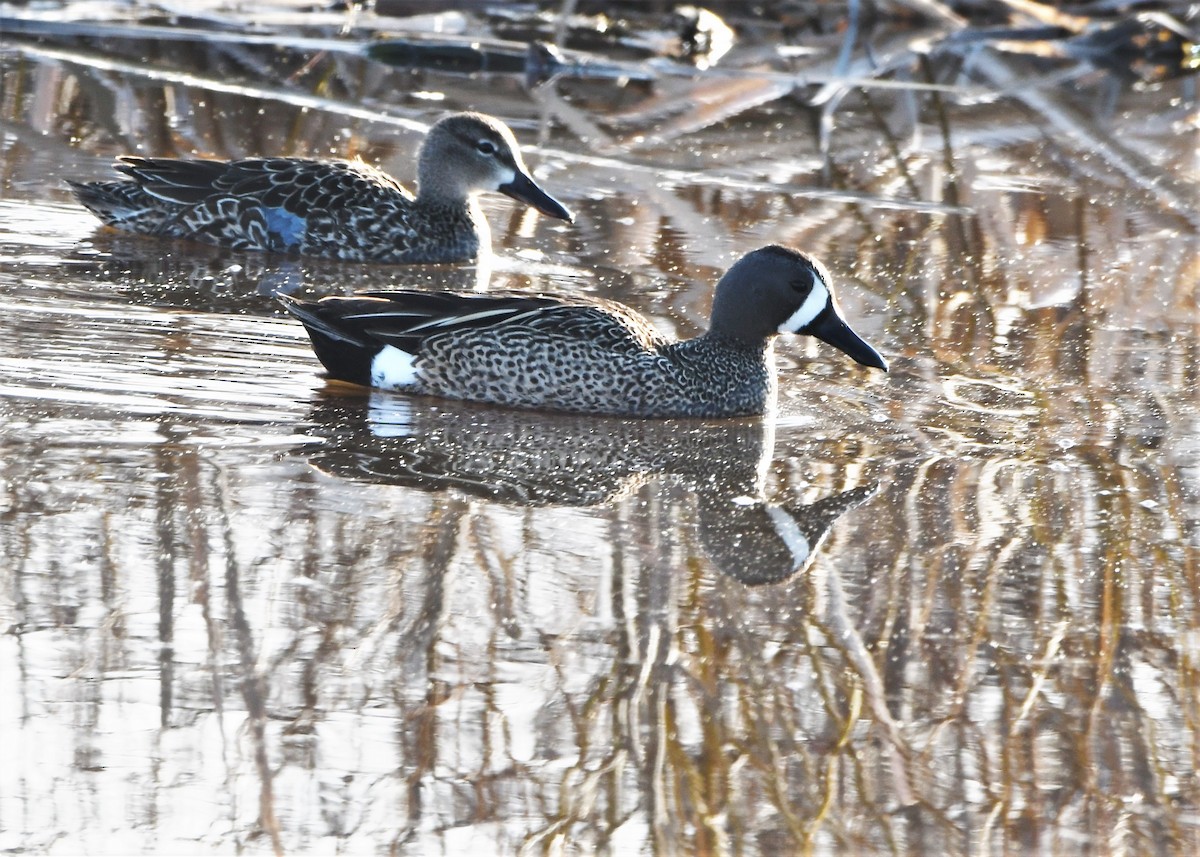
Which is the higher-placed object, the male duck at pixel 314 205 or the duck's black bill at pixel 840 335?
the male duck at pixel 314 205

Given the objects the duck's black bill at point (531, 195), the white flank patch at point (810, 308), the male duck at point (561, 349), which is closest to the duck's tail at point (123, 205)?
the duck's black bill at point (531, 195)

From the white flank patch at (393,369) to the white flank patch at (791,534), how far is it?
162 cm

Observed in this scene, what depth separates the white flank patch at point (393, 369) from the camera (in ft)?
22.9

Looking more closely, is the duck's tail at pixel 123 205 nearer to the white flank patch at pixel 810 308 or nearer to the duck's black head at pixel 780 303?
the duck's black head at pixel 780 303

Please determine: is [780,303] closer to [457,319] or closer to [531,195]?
[457,319]

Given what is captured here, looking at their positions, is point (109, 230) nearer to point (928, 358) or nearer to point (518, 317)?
point (518, 317)

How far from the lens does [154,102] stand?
11.6m

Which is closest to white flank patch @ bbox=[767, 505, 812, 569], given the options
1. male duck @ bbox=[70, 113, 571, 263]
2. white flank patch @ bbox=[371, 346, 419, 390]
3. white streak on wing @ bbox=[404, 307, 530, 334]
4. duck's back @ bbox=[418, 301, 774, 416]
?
duck's back @ bbox=[418, 301, 774, 416]

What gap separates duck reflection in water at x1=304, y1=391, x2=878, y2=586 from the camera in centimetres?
579

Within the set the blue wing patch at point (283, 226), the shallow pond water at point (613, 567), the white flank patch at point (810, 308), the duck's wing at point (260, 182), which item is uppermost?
the duck's wing at point (260, 182)

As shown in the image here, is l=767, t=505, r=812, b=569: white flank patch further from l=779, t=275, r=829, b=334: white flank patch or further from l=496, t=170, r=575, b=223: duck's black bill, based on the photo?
l=496, t=170, r=575, b=223: duck's black bill

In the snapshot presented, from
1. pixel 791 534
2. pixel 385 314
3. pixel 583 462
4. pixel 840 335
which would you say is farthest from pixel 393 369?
pixel 791 534

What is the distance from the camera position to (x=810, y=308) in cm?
711

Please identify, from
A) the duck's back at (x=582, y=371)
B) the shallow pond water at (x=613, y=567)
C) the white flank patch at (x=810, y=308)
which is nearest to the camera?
the shallow pond water at (x=613, y=567)
